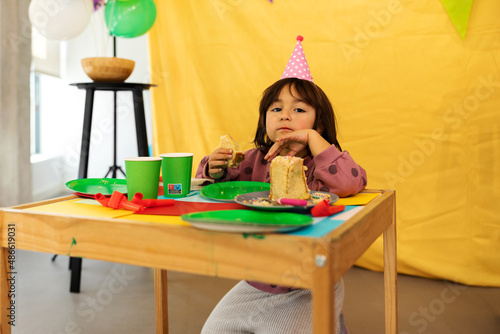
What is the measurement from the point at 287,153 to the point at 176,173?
1.36 ft

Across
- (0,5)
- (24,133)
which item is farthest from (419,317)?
(0,5)

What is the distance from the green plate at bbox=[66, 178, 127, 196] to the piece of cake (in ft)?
1.05

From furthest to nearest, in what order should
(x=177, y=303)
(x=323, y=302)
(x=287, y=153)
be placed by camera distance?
(x=177, y=303)
(x=287, y=153)
(x=323, y=302)

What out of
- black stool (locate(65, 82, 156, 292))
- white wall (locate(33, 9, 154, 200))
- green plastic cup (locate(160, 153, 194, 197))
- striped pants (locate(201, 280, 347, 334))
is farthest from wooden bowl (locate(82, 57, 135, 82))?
white wall (locate(33, 9, 154, 200))

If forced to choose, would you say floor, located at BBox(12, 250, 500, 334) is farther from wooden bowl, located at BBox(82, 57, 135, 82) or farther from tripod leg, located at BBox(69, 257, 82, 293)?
wooden bowl, located at BBox(82, 57, 135, 82)

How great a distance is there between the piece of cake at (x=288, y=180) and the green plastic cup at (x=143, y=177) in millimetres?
228

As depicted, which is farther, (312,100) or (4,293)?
(312,100)

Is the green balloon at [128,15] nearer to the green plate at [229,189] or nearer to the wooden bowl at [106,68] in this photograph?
the wooden bowl at [106,68]

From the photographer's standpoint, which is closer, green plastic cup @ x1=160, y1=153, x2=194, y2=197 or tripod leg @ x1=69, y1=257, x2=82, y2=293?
green plastic cup @ x1=160, y1=153, x2=194, y2=197

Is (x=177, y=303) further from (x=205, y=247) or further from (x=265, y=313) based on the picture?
(x=205, y=247)

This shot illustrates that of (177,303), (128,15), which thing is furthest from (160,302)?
(128,15)

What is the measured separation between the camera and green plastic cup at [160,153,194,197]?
0.94 metres

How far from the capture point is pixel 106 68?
1889mm

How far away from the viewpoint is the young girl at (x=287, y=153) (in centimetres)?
96
